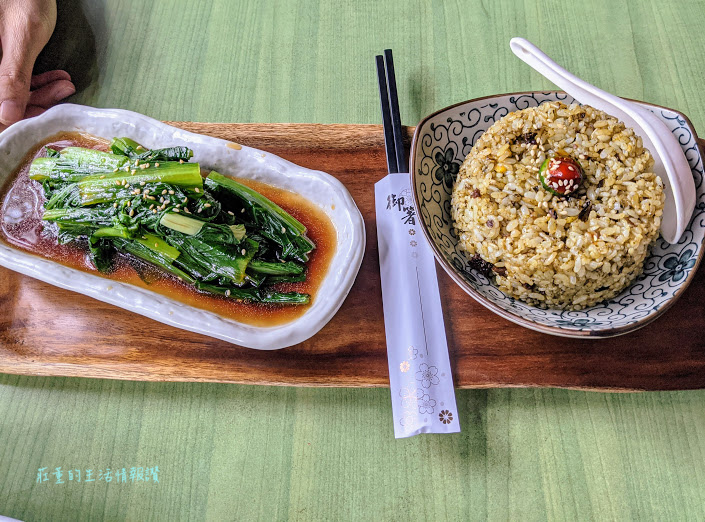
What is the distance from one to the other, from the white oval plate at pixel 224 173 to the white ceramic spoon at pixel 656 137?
2.89 ft

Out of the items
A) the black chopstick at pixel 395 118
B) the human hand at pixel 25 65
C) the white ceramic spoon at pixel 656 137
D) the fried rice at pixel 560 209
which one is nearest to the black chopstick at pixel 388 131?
A: the black chopstick at pixel 395 118

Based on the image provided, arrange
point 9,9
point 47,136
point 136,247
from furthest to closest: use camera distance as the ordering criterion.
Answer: point 9,9 < point 47,136 < point 136,247

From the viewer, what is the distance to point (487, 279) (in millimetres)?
1941

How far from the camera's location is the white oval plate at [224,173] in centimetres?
192

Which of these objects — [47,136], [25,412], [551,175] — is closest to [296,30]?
[47,136]

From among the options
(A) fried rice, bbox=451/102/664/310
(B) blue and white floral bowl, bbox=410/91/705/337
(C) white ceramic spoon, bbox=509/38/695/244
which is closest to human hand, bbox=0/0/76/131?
(B) blue and white floral bowl, bbox=410/91/705/337

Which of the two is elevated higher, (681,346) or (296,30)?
(296,30)

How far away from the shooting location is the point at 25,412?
2.09 m

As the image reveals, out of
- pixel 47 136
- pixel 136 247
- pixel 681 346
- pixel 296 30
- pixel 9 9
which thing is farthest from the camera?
pixel 296 30

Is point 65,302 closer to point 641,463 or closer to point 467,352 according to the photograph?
point 467,352

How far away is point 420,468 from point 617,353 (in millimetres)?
835

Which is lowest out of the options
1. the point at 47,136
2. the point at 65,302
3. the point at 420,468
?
the point at 420,468

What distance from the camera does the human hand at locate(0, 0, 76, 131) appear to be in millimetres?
2406

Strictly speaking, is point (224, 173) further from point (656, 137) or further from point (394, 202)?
point (656, 137)
